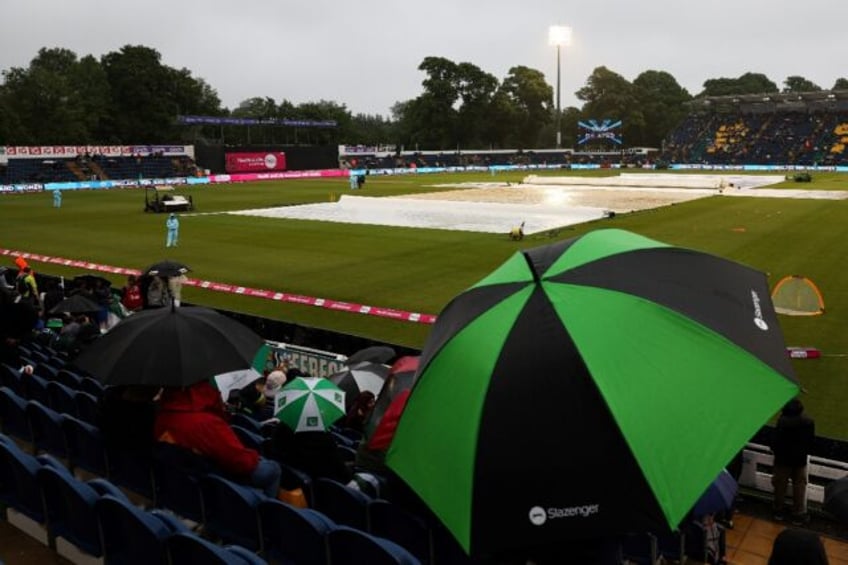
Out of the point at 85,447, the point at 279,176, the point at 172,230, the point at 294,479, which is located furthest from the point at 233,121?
the point at 294,479

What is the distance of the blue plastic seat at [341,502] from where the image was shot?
5.67m

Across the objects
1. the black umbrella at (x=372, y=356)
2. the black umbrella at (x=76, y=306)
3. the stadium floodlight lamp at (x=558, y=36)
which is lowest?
the black umbrella at (x=372, y=356)

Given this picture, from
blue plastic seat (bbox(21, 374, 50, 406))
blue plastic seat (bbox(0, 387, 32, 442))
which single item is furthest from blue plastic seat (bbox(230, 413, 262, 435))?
blue plastic seat (bbox(21, 374, 50, 406))

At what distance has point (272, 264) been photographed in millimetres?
25562

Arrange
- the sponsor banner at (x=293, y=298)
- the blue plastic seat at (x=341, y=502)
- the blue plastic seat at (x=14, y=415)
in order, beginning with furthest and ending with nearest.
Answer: the sponsor banner at (x=293, y=298) < the blue plastic seat at (x=14, y=415) < the blue plastic seat at (x=341, y=502)

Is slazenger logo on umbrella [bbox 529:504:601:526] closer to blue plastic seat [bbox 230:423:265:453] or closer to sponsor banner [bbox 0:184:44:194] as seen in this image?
blue plastic seat [bbox 230:423:265:453]

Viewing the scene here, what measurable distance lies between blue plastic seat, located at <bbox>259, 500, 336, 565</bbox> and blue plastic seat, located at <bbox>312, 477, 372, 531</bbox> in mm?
601

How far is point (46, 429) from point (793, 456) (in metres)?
7.92

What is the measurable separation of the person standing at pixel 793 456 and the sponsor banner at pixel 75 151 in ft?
258

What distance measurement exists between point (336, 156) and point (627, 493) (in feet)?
324

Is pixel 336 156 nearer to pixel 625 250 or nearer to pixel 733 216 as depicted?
pixel 733 216

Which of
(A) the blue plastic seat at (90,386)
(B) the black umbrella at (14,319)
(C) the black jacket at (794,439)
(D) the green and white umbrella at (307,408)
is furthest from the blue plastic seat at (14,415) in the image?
(C) the black jacket at (794,439)

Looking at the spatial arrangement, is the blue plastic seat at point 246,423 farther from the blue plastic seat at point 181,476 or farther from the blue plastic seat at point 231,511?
the blue plastic seat at point 231,511

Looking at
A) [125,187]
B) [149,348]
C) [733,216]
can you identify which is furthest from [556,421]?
[125,187]
